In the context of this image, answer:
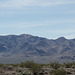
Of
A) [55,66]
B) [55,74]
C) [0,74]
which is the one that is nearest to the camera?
[55,74]

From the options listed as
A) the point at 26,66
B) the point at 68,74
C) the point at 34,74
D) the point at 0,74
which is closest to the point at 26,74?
the point at 34,74

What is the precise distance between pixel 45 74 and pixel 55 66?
565 centimetres

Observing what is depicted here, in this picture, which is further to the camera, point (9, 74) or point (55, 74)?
point (9, 74)

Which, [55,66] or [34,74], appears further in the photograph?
[55,66]

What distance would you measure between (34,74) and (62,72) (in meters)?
3.32

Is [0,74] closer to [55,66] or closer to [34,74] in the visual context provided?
[34,74]

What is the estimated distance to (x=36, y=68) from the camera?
24531 millimetres

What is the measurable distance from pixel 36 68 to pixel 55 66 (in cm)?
567

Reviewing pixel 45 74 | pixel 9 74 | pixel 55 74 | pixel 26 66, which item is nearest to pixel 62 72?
pixel 55 74

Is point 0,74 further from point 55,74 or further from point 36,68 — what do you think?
point 55,74

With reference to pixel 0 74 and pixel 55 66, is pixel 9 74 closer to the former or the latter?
pixel 0 74

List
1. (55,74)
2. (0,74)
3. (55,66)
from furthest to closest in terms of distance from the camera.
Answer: (55,66)
(0,74)
(55,74)

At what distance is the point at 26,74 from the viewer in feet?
74.5

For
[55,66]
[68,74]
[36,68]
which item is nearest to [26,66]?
[55,66]
